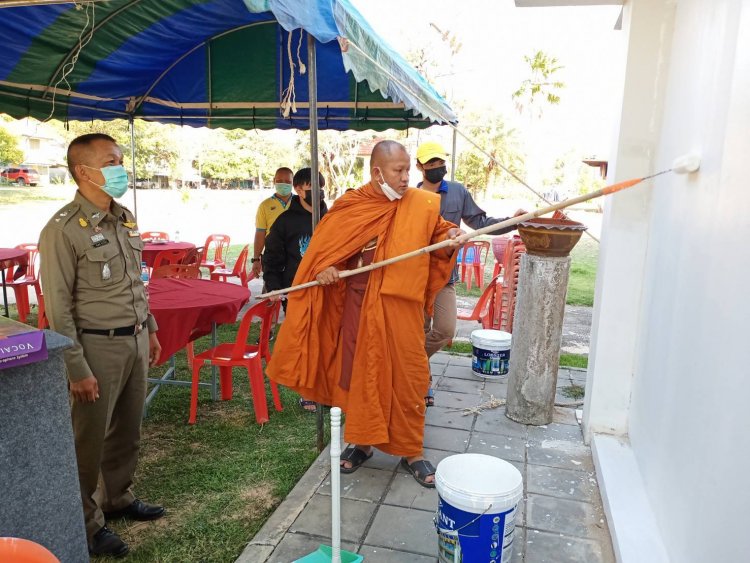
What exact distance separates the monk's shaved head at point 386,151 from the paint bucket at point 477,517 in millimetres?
1715

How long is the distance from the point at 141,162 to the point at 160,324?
3547 cm

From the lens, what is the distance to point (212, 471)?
133 inches

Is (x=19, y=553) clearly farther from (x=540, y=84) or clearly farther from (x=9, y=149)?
(x=9, y=149)

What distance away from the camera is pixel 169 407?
14.2 ft

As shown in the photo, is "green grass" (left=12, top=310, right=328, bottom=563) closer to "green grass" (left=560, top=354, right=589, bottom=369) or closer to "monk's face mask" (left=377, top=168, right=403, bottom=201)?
"monk's face mask" (left=377, top=168, right=403, bottom=201)

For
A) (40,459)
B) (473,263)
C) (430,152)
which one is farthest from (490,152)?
(40,459)

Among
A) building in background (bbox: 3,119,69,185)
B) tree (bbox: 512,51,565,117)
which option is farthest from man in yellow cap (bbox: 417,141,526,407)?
building in background (bbox: 3,119,69,185)

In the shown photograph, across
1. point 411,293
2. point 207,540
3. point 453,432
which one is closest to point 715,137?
point 411,293

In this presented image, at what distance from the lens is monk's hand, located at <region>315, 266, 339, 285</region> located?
320 cm

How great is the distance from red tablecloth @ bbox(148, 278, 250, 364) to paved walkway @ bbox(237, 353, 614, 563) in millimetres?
1306

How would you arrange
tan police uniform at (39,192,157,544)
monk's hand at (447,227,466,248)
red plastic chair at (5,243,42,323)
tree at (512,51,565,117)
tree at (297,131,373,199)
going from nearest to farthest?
tan police uniform at (39,192,157,544)
monk's hand at (447,227,466,248)
red plastic chair at (5,243,42,323)
tree at (512,51,565,117)
tree at (297,131,373,199)

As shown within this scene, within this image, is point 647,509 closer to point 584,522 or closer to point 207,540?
point 584,522

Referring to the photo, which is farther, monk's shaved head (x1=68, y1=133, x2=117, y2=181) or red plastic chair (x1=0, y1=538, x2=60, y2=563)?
monk's shaved head (x1=68, y1=133, x2=117, y2=181)

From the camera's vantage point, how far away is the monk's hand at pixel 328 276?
3.20 m
